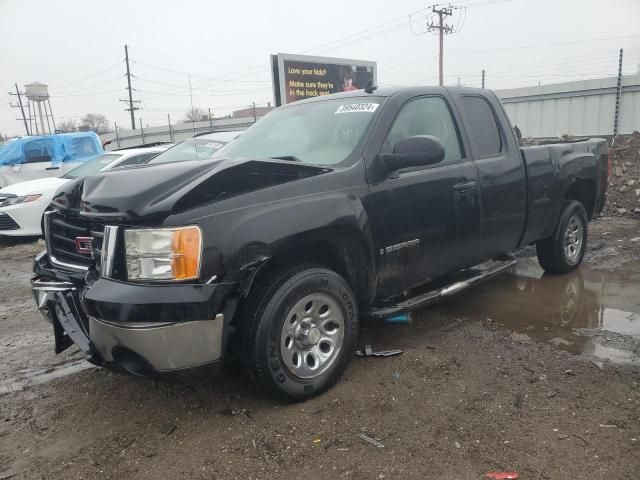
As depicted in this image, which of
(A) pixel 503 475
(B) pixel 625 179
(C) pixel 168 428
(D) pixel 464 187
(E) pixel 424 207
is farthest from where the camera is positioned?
(B) pixel 625 179

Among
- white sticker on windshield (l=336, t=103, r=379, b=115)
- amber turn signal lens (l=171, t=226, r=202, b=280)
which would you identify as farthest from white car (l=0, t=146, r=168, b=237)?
amber turn signal lens (l=171, t=226, r=202, b=280)

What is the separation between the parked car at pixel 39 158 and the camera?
40.0 feet

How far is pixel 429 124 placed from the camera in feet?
13.0

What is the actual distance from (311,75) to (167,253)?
14427mm

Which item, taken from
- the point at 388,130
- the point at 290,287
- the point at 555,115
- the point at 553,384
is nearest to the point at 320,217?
the point at 290,287

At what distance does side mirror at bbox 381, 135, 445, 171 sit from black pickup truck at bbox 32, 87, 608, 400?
0.01 m

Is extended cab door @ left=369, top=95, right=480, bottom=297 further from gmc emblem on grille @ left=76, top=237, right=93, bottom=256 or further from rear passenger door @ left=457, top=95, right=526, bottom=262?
gmc emblem on grille @ left=76, top=237, right=93, bottom=256

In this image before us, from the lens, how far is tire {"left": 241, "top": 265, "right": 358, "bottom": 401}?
2801 mm

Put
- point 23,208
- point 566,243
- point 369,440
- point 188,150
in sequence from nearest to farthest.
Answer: point 369,440
point 566,243
point 188,150
point 23,208

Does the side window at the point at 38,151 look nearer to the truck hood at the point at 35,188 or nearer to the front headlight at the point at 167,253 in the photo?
the truck hood at the point at 35,188

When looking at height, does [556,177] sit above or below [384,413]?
above

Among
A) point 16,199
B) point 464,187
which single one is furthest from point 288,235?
point 16,199

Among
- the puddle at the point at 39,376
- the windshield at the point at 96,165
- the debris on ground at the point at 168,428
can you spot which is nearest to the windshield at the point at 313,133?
the debris on ground at the point at 168,428

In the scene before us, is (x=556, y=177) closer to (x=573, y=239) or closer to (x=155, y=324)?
(x=573, y=239)
